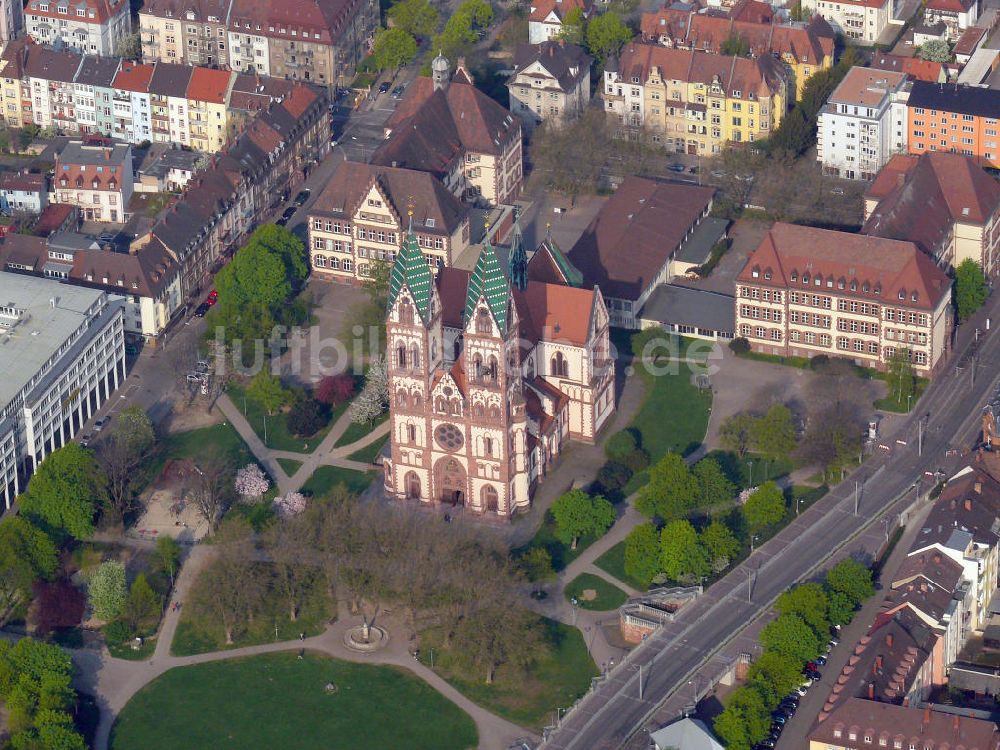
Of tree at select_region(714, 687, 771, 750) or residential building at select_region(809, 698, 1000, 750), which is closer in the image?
residential building at select_region(809, 698, 1000, 750)

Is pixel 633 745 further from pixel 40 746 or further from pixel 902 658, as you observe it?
pixel 40 746

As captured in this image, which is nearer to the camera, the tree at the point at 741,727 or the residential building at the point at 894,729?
the residential building at the point at 894,729

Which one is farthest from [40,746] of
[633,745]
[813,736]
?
[813,736]

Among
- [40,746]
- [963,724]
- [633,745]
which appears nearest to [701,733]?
[633,745]

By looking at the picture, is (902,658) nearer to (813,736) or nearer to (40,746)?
(813,736)

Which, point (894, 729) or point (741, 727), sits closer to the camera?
point (894, 729)

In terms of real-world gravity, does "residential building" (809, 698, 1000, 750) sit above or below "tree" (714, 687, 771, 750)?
above

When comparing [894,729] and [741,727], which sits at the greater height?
[894,729]

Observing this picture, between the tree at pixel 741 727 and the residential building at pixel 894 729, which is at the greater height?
the residential building at pixel 894 729
